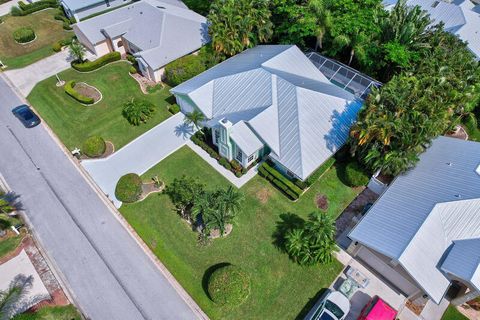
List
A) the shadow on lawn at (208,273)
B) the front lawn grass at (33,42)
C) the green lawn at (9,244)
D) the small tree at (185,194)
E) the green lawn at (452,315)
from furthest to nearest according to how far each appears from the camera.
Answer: the front lawn grass at (33,42)
the small tree at (185,194)
the green lawn at (9,244)
the shadow on lawn at (208,273)
the green lawn at (452,315)

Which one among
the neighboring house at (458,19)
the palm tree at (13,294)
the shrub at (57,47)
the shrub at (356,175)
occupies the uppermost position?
the neighboring house at (458,19)

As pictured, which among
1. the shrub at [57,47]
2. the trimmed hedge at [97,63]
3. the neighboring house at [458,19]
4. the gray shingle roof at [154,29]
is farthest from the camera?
the shrub at [57,47]

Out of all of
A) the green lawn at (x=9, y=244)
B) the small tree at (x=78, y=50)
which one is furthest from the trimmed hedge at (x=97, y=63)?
the green lawn at (x=9, y=244)

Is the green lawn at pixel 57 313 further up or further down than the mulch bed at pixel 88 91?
further down

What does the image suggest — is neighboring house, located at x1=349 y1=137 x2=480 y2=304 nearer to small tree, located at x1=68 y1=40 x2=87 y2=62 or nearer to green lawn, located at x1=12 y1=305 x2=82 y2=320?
green lawn, located at x1=12 y1=305 x2=82 y2=320

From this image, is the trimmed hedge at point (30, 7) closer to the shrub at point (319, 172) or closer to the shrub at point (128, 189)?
the shrub at point (128, 189)

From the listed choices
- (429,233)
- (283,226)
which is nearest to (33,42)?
(283,226)
